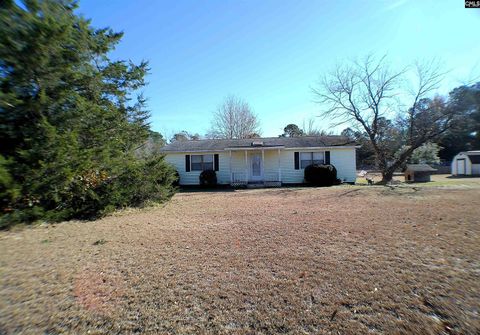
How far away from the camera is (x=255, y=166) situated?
19.0m

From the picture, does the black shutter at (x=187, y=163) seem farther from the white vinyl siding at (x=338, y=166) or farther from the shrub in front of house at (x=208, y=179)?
the white vinyl siding at (x=338, y=166)

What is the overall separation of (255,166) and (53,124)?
13710mm

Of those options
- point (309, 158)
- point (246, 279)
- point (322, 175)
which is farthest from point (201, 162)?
point (246, 279)

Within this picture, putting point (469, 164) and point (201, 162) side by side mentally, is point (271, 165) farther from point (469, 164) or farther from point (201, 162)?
point (469, 164)

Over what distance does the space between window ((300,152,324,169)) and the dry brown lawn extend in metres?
12.6

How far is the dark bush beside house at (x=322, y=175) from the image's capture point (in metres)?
16.9

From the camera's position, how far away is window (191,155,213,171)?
18984 millimetres

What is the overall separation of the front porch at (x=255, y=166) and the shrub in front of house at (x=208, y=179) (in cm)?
136

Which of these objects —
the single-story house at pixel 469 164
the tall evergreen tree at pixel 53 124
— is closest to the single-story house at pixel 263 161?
the tall evergreen tree at pixel 53 124

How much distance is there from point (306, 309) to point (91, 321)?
2.28m

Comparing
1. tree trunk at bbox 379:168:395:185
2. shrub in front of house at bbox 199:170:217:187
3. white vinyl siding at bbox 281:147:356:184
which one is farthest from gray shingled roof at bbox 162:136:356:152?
tree trunk at bbox 379:168:395:185

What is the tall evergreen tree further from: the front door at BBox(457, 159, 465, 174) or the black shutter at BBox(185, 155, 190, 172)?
the front door at BBox(457, 159, 465, 174)

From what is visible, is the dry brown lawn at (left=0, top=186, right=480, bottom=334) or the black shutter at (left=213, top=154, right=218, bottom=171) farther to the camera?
the black shutter at (left=213, top=154, right=218, bottom=171)

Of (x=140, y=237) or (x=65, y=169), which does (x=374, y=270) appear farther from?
(x=65, y=169)
